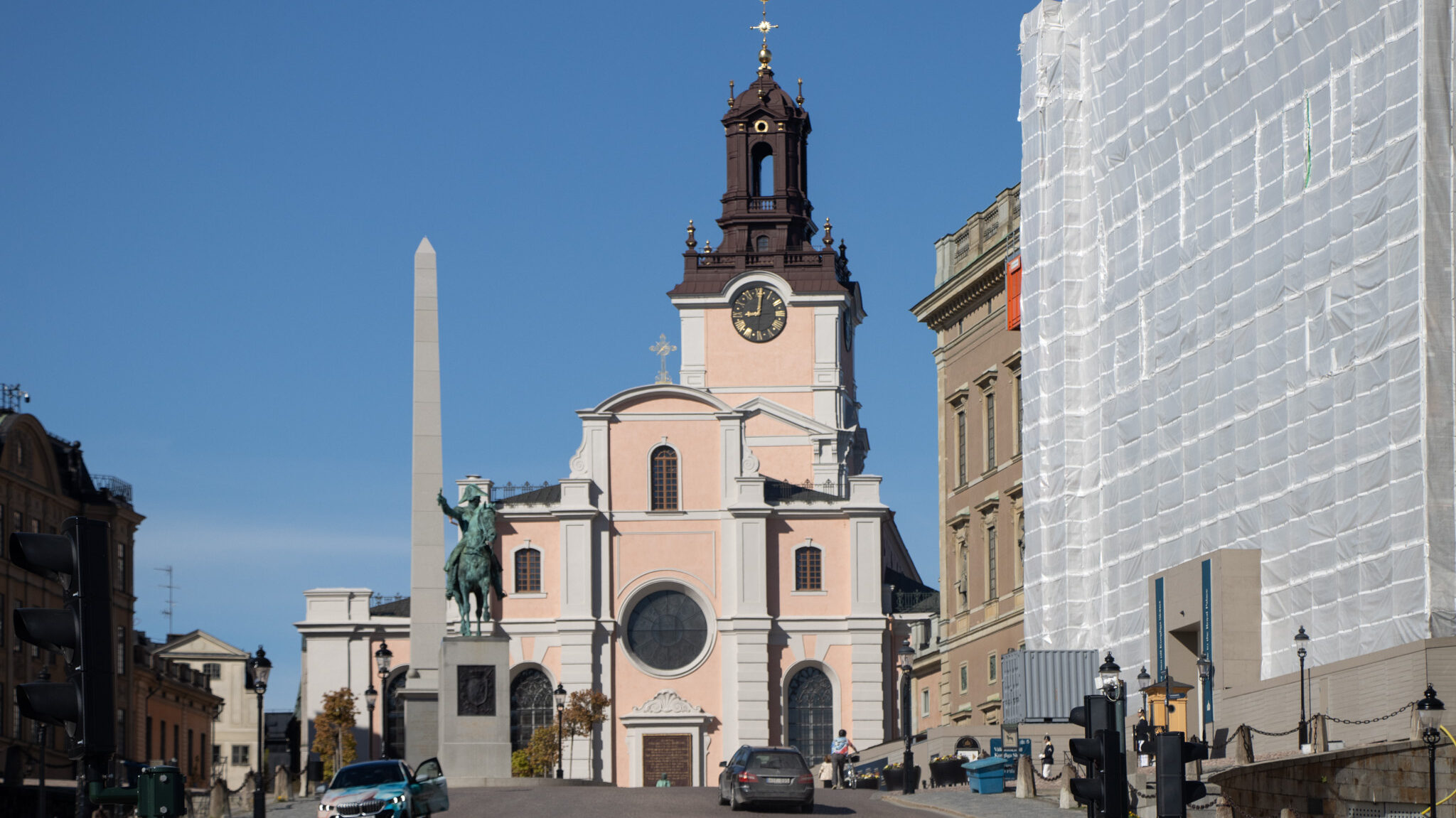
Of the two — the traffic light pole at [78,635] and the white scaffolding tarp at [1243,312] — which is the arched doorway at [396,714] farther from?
the traffic light pole at [78,635]

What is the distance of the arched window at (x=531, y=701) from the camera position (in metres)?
80.6

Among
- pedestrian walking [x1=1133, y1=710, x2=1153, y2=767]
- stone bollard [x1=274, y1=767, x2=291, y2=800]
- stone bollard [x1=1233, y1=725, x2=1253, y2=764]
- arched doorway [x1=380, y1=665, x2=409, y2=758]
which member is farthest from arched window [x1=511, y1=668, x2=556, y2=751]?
stone bollard [x1=1233, y1=725, x2=1253, y2=764]

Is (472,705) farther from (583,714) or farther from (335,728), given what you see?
(335,728)

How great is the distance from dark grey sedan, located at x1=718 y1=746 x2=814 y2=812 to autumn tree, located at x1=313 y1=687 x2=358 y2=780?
138 feet

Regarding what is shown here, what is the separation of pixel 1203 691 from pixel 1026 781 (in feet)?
21.4

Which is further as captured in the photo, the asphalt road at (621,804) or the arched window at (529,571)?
the arched window at (529,571)

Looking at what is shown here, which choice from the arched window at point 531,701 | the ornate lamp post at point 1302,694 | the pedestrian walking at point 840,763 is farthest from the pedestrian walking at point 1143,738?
the arched window at point 531,701

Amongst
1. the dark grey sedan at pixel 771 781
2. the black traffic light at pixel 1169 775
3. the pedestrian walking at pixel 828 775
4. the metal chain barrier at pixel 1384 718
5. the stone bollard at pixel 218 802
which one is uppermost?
the black traffic light at pixel 1169 775

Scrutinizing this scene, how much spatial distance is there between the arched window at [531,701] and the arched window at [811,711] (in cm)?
892

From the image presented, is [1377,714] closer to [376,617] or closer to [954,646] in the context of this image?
[954,646]

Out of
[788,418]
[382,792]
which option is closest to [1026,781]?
[382,792]

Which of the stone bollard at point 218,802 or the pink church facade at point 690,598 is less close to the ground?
the pink church facade at point 690,598

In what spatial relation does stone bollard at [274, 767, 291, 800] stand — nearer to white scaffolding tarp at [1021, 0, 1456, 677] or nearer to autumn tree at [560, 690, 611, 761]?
white scaffolding tarp at [1021, 0, 1456, 677]

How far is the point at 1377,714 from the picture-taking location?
36938mm
